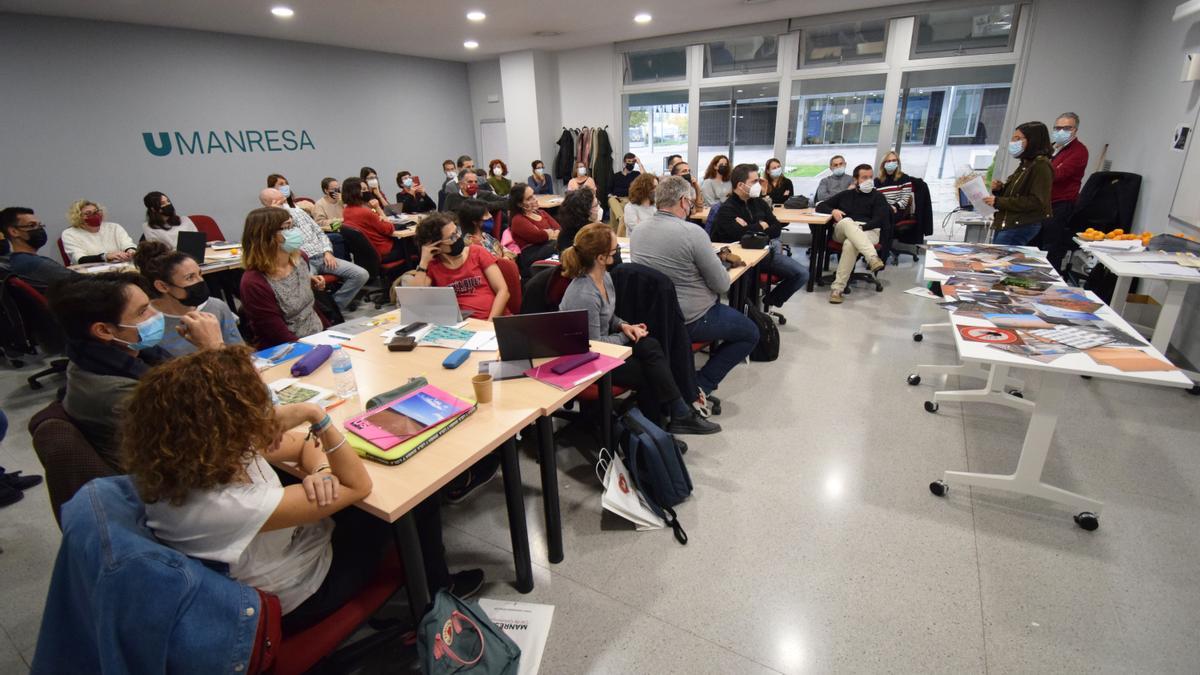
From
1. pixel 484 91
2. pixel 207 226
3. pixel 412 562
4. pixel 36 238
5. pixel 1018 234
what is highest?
pixel 484 91

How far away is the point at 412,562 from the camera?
1.52 m

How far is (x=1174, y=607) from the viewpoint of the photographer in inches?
74.0

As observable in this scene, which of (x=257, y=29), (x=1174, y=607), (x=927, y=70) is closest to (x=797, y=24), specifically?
(x=927, y=70)

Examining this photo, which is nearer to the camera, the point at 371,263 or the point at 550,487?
the point at 550,487

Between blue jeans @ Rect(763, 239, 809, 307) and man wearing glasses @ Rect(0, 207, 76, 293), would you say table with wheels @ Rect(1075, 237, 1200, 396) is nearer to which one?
blue jeans @ Rect(763, 239, 809, 307)

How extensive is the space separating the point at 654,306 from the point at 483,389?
3.59ft

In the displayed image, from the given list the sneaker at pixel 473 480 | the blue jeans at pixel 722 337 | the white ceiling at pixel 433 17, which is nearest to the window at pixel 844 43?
the white ceiling at pixel 433 17

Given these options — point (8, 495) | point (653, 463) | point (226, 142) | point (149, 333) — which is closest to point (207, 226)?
point (226, 142)

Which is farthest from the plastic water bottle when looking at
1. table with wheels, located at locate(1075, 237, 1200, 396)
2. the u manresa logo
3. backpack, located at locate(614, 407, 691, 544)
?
the u manresa logo

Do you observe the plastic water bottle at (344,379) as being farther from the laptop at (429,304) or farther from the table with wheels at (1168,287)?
the table with wheels at (1168,287)

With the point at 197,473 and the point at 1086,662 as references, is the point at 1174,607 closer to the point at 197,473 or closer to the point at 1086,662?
the point at 1086,662

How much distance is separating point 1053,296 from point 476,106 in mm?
10062

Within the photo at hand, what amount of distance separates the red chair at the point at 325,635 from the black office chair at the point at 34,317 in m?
3.82

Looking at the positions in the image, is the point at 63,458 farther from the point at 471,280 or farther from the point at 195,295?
the point at 471,280
